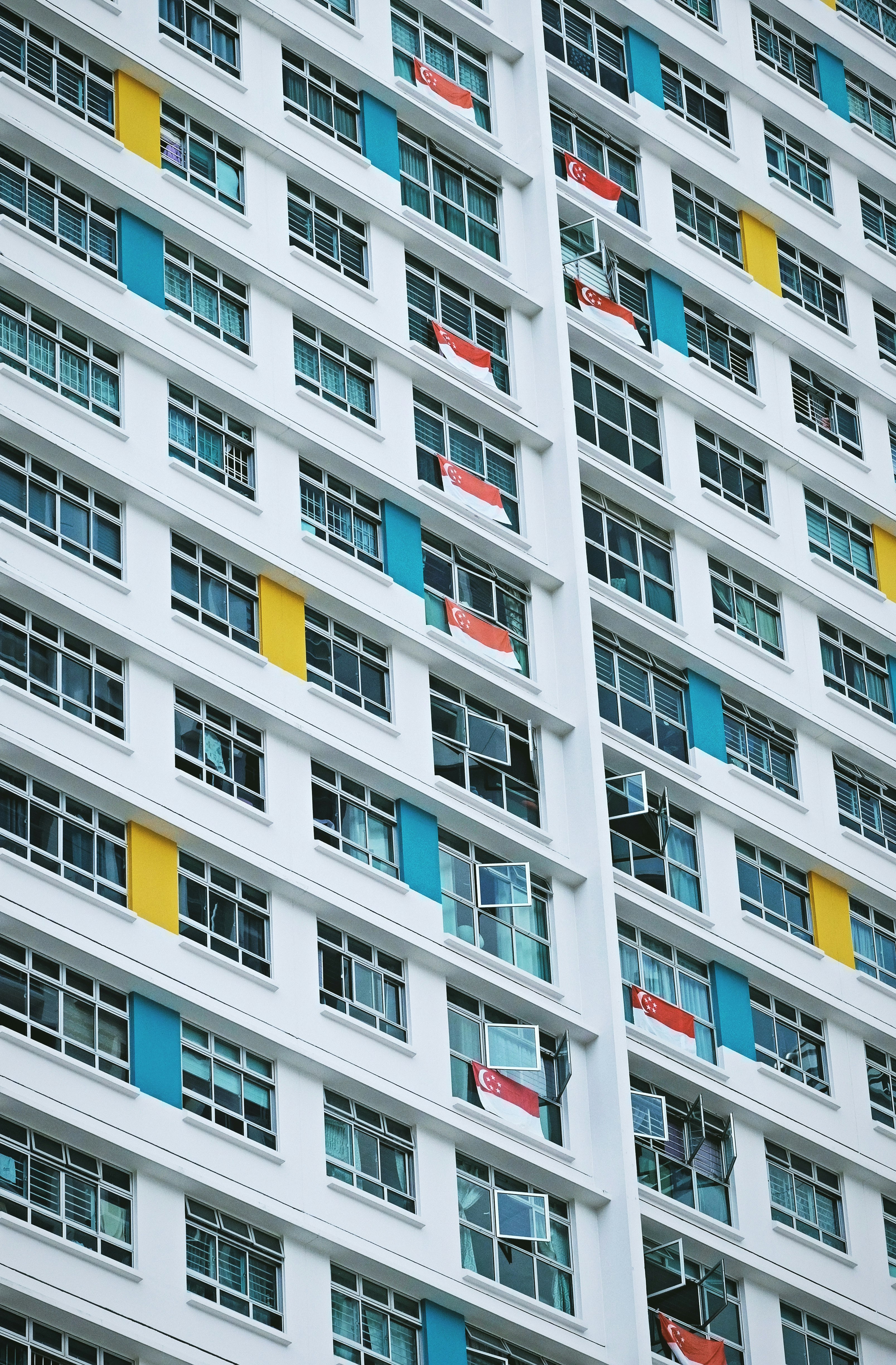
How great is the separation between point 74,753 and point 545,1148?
29.4 feet

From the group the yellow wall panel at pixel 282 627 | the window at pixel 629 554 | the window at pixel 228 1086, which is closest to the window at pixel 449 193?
the window at pixel 629 554

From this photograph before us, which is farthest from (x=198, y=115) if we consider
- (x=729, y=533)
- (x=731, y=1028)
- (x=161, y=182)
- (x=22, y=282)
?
(x=731, y=1028)

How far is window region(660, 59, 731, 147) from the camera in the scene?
199 ft

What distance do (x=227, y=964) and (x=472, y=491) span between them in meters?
10.1

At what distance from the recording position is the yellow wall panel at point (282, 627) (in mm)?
50188

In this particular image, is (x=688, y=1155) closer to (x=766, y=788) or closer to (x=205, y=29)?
(x=766, y=788)

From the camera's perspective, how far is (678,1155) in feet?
171

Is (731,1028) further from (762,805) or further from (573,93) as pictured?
(573,93)

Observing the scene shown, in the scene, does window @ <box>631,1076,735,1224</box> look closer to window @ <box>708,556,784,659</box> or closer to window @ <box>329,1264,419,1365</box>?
Answer: window @ <box>329,1264,419,1365</box>

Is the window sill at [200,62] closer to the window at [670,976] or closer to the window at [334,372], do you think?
the window at [334,372]

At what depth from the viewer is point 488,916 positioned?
5138 centimetres

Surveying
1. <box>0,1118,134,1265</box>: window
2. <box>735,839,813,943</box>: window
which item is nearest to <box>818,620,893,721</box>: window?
<box>735,839,813,943</box>: window

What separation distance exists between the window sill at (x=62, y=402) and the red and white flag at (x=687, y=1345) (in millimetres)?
14701

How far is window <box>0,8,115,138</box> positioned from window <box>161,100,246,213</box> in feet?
3.27
